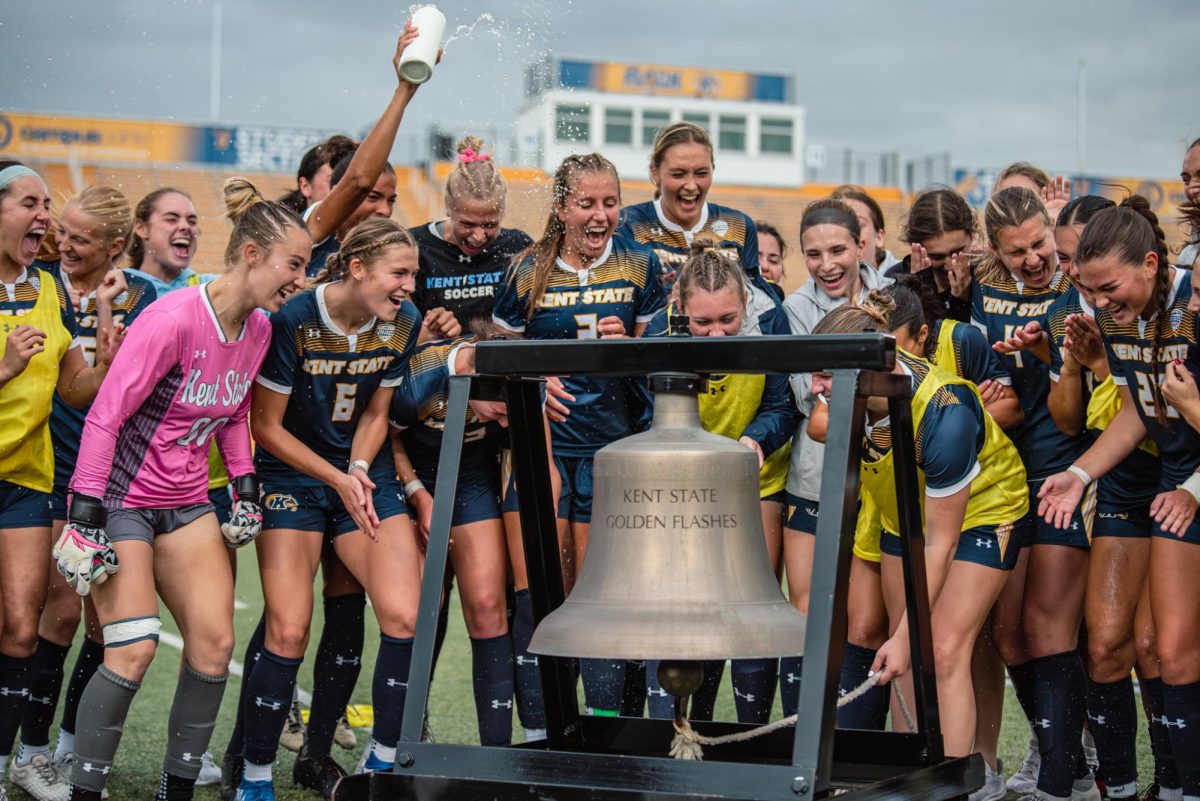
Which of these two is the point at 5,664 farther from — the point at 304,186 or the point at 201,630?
the point at 304,186

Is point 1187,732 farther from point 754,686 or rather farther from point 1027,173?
point 1027,173

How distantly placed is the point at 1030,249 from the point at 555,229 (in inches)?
69.4

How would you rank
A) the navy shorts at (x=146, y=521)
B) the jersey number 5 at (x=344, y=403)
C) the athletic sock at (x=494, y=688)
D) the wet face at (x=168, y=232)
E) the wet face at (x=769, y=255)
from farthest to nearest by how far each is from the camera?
the wet face at (x=769, y=255) → the wet face at (x=168, y=232) → the athletic sock at (x=494, y=688) → the jersey number 5 at (x=344, y=403) → the navy shorts at (x=146, y=521)

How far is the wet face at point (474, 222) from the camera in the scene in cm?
536

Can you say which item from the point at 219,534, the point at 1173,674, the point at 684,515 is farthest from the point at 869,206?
the point at 684,515

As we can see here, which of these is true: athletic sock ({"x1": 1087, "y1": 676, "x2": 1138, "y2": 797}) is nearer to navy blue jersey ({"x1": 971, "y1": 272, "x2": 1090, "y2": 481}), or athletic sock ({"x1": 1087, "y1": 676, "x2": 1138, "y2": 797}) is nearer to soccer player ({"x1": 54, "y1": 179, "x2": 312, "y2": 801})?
navy blue jersey ({"x1": 971, "y1": 272, "x2": 1090, "y2": 481})

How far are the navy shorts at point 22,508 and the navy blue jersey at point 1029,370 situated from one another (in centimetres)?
349

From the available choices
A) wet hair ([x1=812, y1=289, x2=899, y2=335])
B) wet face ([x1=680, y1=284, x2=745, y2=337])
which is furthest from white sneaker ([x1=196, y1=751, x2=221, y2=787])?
wet hair ([x1=812, y1=289, x2=899, y2=335])

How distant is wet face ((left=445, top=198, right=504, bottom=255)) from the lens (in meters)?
5.36

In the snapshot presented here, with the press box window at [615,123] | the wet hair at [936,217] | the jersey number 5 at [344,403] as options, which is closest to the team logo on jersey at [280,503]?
the jersey number 5 at [344,403]

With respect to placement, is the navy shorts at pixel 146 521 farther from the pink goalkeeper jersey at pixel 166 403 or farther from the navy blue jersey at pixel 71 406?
the navy blue jersey at pixel 71 406

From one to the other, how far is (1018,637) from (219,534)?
2880mm

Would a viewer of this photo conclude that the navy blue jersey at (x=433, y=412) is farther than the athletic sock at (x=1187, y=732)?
Yes

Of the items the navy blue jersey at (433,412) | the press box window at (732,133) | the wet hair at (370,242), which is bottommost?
the navy blue jersey at (433,412)
